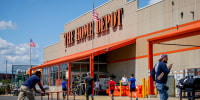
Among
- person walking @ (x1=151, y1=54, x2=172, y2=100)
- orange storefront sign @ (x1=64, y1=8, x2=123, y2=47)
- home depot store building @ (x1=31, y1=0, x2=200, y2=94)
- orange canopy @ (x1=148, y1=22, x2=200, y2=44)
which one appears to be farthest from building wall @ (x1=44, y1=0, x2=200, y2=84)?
person walking @ (x1=151, y1=54, x2=172, y2=100)

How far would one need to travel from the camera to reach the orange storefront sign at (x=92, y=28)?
3312 cm

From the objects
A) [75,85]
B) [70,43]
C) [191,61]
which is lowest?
[75,85]

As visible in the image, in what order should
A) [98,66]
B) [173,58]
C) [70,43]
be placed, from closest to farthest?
[173,58] < [98,66] < [70,43]

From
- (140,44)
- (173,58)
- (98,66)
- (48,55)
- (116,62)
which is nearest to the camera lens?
Answer: (173,58)

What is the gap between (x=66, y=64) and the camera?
120 ft

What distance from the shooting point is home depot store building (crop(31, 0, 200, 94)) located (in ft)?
76.7

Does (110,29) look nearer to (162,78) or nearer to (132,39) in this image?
(132,39)

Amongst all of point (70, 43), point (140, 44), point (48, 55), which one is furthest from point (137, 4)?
point (48, 55)

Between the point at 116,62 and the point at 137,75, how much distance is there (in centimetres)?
555

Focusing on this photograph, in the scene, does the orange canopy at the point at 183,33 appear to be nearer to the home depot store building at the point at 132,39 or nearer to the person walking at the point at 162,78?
the home depot store building at the point at 132,39

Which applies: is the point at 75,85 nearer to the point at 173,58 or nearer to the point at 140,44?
the point at 140,44

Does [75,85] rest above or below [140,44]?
below

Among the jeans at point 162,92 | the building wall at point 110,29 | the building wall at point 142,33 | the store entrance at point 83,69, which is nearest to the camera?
the jeans at point 162,92

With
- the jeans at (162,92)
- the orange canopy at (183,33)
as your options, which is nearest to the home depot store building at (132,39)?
the orange canopy at (183,33)
